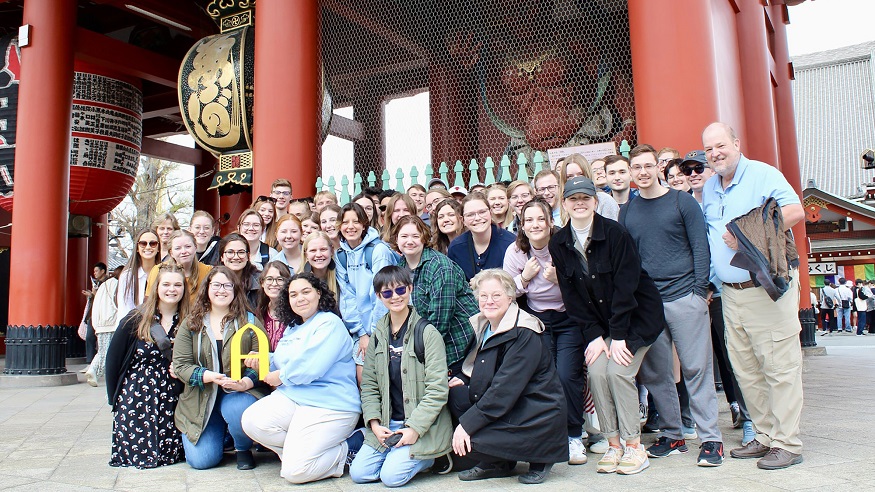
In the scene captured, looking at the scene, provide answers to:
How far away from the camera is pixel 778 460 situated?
350 centimetres

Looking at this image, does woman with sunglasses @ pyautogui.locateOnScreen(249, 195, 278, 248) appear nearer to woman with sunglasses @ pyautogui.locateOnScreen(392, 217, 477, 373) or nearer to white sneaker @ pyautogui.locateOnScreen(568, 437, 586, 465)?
woman with sunglasses @ pyautogui.locateOnScreen(392, 217, 477, 373)

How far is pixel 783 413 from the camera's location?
3561 mm

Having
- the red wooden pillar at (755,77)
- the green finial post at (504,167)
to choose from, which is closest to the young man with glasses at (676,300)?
the green finial post at (504,167)

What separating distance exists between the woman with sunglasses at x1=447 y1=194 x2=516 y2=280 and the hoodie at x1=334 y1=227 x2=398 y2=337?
468 mm

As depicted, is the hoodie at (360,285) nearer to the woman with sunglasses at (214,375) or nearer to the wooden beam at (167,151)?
the woman with sunglasses at (214,375)

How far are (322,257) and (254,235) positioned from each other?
112 cm

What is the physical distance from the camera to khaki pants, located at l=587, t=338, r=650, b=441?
3633mm

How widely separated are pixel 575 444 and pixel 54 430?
438cm

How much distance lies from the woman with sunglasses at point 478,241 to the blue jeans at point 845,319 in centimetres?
1745

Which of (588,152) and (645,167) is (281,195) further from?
(645,167)

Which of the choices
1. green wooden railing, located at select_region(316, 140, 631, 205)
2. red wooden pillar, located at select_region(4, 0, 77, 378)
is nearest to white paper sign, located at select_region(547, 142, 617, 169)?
green wooden railing, located at select_region(316, 140, 631, 205)

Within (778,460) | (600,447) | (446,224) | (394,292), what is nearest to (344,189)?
(446,224)

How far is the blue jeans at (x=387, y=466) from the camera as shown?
350 cm

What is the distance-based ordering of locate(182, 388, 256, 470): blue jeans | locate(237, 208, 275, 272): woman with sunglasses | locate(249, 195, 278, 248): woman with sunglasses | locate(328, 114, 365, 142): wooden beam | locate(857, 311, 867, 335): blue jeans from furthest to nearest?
locate(857, 311, 867, 335): blue jeans < locate(328, 114, 365, 142): wooden beam < locate(249, 195, 278, 248): woman with sunglasses < locate(237, 208, 275, 272): woman with sunglasses < locate(182, 388, 256, 470): blue jeans
